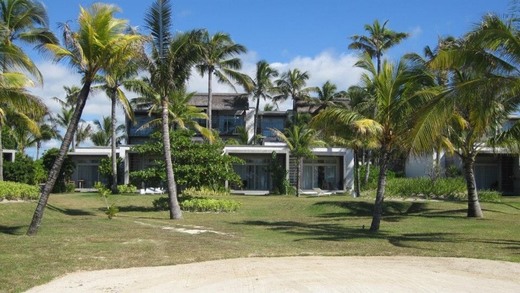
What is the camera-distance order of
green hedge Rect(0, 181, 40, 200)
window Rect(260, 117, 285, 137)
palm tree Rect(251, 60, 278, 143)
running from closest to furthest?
1. green hedge Rect(0, 181, 40, 200)
2. palm tree Rect(251, 60, 278, 143)
3. window Rect(260, 117, 285, 137)

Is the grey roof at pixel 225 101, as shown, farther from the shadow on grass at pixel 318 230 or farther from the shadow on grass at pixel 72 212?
the shadow on grass at pixel 318 230

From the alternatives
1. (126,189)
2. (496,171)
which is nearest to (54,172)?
(126,189)

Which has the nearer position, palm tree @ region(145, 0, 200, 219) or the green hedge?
palm tree @ region(145, 0, 200, 219)

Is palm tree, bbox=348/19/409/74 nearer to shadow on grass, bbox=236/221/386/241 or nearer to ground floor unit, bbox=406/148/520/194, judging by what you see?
ground floor unit, bbox=406/148/520/194

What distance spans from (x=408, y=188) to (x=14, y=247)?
24025 millimetres

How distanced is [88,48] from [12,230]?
555 cm

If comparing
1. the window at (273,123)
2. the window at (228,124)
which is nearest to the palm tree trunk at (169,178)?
the window at (228,124)

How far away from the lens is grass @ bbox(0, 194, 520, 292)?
1060 centimetres

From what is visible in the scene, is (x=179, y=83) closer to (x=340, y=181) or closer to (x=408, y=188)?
(x=408, y=188)

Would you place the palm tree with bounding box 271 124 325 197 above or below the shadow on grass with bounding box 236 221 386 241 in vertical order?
above

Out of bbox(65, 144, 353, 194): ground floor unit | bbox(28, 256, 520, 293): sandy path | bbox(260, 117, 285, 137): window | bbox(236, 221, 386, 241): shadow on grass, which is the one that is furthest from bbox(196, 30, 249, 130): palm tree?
bbox(28, 256, 520, 293): sandy path

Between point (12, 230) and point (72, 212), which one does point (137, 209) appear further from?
point (12, 230)

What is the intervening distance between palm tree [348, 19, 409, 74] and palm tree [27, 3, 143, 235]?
3355cm

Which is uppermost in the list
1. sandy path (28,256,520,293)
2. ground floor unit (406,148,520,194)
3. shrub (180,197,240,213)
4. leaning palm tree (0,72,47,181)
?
leaning palm tree (0,72,47,181)
